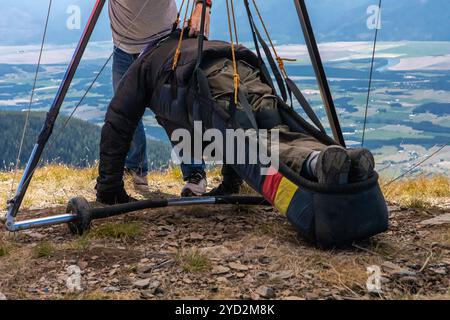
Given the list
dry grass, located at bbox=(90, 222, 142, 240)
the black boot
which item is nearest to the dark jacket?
dry grass, located at bbox=(90, 222, 142, 240)

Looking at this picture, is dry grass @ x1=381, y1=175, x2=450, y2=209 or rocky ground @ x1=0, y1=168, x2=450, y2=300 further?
dry grass @ x1=381, y1=175, x2=450, y2=209

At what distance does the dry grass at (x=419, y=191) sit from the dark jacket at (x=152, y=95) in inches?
70.5

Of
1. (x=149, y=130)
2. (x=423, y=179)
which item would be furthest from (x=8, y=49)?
(x=423, y=179)

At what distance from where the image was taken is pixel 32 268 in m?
4.04

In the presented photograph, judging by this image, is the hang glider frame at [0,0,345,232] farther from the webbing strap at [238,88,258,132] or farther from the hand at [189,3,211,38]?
the webbing strap at [238,88,258,132]

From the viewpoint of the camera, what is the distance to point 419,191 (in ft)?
20.9

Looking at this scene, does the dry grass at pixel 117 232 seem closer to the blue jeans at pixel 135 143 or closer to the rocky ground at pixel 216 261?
the rocky ground at pixel 216 261

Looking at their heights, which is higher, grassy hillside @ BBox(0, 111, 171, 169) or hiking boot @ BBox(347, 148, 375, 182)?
hiking boot @ BBox(347, 148, 375, 182)

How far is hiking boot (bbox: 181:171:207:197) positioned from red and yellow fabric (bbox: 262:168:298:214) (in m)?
1.92

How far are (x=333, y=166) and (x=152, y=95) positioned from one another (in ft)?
6.03

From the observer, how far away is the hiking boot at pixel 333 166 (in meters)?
3.70

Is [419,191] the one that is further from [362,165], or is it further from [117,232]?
[117,232]

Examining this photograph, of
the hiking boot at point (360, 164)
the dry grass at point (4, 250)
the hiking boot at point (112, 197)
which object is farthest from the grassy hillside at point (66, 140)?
the hiking boot at point (360, 164)

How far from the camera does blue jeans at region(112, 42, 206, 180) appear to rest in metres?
6.20
